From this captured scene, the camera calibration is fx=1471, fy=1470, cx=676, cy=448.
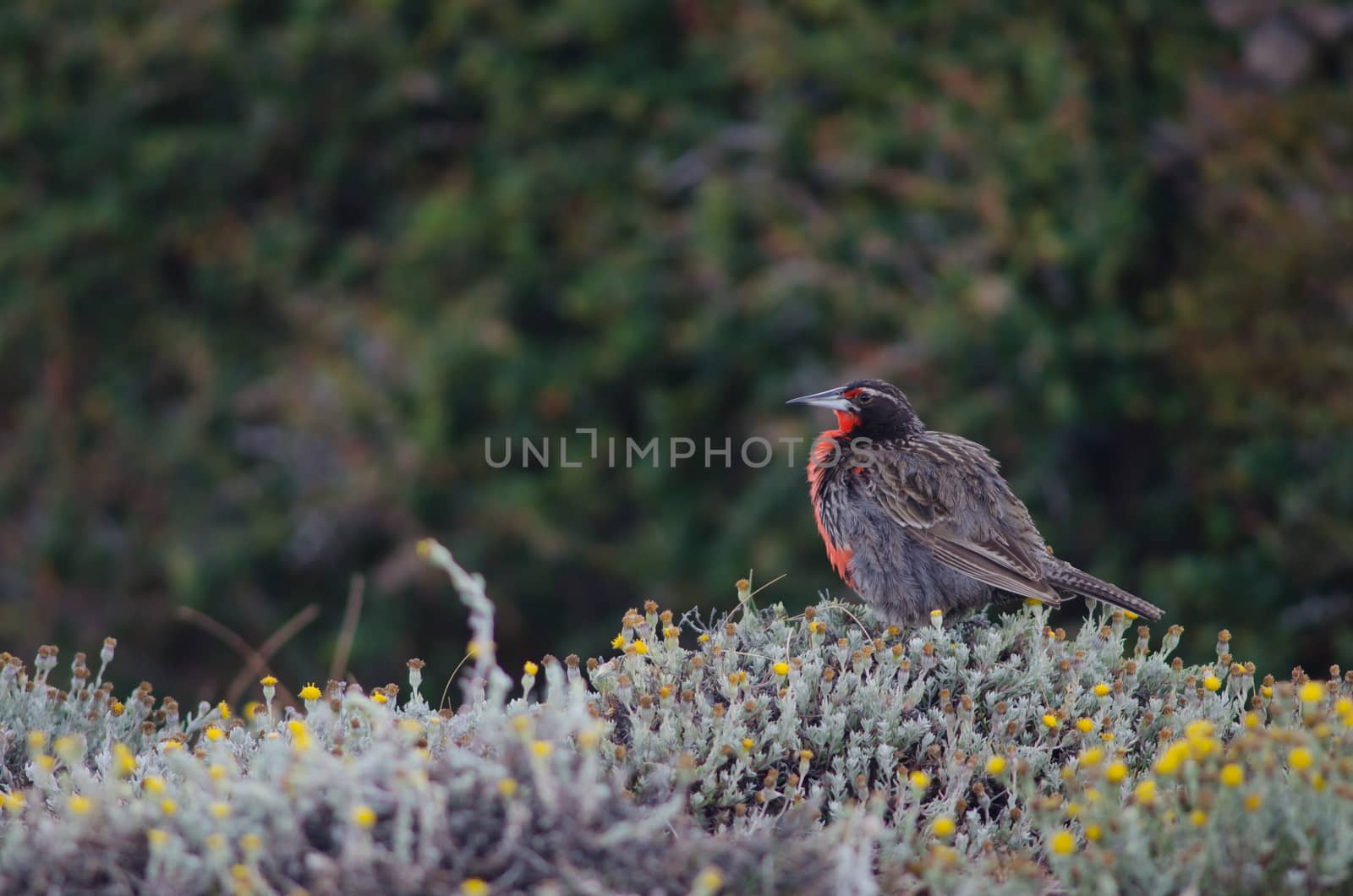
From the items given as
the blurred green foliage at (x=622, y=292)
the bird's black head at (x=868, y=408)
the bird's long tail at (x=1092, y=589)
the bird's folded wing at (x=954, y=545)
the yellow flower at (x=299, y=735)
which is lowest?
the yellow flower at (x=299, y=735)

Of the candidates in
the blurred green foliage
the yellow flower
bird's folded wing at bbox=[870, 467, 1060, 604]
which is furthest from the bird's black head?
the yellow flower

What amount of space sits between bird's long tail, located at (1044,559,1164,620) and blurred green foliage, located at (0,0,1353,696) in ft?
7.55

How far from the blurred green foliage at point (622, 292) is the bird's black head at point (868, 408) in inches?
73.2

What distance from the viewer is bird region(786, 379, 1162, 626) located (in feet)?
15.0

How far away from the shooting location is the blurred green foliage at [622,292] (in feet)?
22.5

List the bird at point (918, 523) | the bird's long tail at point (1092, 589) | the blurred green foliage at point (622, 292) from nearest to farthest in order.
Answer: the bird's long tail at point (1092, 589) → the bird at point (918, 523) → the blurred green foliage at point (622, 292)

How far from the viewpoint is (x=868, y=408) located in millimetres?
5148

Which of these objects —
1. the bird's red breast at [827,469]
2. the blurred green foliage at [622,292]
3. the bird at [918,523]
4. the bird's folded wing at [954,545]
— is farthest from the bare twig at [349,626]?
the bird's folded wing at [954,545]

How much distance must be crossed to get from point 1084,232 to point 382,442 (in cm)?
380

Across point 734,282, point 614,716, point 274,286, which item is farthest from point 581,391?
point 614,716

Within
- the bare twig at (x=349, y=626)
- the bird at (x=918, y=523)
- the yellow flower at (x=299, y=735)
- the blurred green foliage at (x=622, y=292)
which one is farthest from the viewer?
the blurred green foliage at (x=622, y=292)

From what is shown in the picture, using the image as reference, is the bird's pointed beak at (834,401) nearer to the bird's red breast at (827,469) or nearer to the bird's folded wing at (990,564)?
the bird's red breast at (827,469)

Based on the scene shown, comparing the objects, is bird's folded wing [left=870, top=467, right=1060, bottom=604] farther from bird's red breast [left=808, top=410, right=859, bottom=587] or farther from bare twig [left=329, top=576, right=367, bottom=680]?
bare twig [left=329, top=576, right=367, bottom=680]

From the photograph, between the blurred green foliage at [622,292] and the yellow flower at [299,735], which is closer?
the yellow flower at [299,735]
